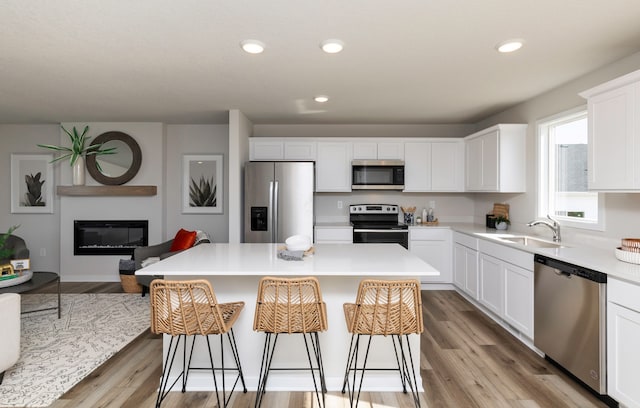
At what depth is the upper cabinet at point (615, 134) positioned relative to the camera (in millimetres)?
2250

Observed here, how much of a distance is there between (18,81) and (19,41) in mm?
1184

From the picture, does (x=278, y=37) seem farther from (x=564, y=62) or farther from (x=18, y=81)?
(x=18, y=81)

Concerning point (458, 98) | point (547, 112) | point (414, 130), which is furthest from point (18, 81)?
point (547, 112)

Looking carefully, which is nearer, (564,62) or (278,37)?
(278,37)

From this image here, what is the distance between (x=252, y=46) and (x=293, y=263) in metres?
1.56

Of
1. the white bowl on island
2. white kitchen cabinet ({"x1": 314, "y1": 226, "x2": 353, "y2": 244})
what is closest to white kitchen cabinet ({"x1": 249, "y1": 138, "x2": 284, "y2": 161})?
white kitchen cabinet ({"x1": 314, "y1": 226, "x2": 353, "y2": 244})

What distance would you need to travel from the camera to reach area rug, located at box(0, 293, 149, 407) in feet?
7.93

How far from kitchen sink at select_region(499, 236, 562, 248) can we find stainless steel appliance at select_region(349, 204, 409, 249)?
4.48 ft

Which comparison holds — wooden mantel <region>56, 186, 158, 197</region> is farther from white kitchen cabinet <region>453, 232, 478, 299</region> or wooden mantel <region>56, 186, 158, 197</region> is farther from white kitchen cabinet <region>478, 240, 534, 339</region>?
white kitchen cabinet <region>478, 240, 534, 339</region>

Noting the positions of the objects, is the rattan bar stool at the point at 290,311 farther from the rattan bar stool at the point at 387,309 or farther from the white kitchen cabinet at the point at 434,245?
the white kitchen cabinet at the point at 434,245

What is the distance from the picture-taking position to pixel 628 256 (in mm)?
2283

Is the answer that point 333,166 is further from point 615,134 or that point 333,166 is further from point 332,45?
point 615,134

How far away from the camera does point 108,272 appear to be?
535 cm

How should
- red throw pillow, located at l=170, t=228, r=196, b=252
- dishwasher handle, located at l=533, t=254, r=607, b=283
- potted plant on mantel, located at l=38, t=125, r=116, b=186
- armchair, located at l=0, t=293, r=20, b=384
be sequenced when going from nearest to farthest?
dishwasher handle, located at l=533, t=254, r=607, b=283 < armchair, located at l=0, t=293, r=20, b=384 < red throw pillow, located at l=170, t=228, r=196, b=252 < potted plant on mantel, located at l=38, t=125, r=116, b=186
